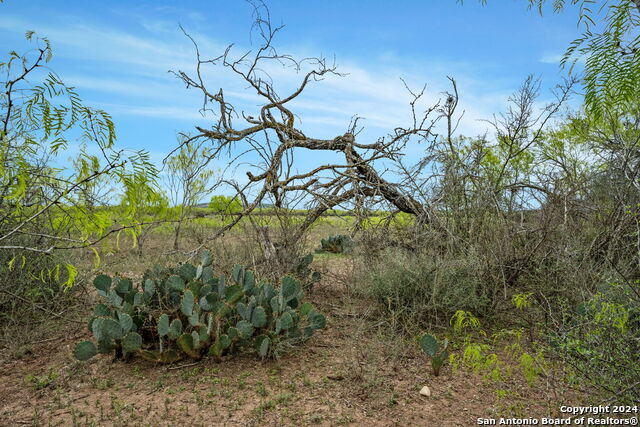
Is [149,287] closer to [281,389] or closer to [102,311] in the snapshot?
[102,311]

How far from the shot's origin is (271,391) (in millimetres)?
3992

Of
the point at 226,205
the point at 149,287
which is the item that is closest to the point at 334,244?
the point at 226,205

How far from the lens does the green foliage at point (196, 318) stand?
14.3 ft

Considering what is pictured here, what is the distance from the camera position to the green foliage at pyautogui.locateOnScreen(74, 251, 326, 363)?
4.35 meters

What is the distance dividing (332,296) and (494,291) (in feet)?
6.93

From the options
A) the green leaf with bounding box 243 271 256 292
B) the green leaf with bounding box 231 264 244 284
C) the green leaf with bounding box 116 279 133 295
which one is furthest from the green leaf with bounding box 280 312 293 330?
the green leaf with bounding box 116 279 133 295

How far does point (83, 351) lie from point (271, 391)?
5.44 feet

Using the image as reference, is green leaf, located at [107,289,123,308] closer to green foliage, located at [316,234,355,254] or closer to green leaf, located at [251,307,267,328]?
green leaf, located at [251,307,267,328]

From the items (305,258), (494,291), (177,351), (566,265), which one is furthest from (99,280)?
(566,265)

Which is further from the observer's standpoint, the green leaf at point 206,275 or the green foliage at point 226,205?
the green foliage at point 226,205

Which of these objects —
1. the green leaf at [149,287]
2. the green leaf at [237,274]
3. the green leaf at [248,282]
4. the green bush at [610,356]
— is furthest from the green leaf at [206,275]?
the green bush at [610,356]

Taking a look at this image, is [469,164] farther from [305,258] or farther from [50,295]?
[50,295]

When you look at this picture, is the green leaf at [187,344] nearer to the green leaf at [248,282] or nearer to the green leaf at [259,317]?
the green leaf at [259,317]

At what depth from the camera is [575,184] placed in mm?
6859
